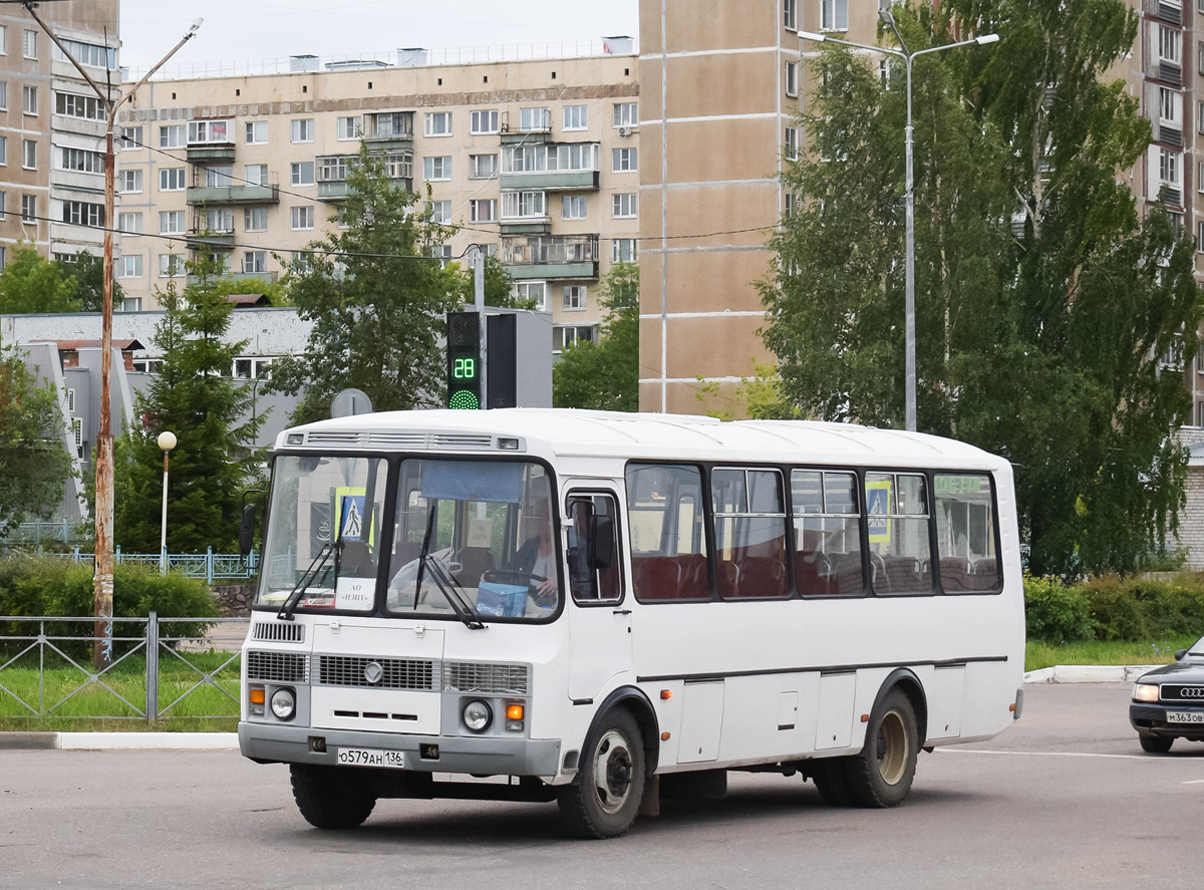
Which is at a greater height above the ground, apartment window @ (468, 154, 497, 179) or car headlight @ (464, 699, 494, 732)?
apartment window @ (468, 154, 497, 179)

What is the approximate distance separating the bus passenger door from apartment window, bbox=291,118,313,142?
10084 centimetres

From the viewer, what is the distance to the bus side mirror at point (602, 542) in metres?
12.5

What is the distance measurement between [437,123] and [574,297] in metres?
11.8

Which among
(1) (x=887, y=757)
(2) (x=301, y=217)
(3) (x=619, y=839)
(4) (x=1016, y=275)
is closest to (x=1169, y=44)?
(2) (x=301, y=217)

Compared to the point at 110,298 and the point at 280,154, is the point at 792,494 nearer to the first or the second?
the point at 110,298

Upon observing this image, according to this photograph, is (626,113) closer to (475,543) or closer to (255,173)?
(255,173)

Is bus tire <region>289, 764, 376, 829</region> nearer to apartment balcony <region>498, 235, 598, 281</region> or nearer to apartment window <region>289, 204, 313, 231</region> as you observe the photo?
apartment balcony <region>498, 235, 598, 281</region>

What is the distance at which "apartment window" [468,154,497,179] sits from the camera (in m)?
109

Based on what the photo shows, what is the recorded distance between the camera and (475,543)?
1240 centimetres

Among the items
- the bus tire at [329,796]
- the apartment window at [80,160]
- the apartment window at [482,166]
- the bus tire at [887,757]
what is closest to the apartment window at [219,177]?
the apartment window at [80,160]

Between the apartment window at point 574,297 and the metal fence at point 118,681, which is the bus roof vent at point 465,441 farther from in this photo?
the apartment window at point 574,297

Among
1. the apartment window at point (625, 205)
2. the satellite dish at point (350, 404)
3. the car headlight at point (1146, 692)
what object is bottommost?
the car headlight at point (1146, 692)

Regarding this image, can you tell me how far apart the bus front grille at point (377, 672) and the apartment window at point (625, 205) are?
9441 cm

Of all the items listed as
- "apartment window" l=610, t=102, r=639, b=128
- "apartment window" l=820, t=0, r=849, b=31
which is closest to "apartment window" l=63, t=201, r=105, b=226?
"apartment window" l=610, t=102, r=639, b=128
